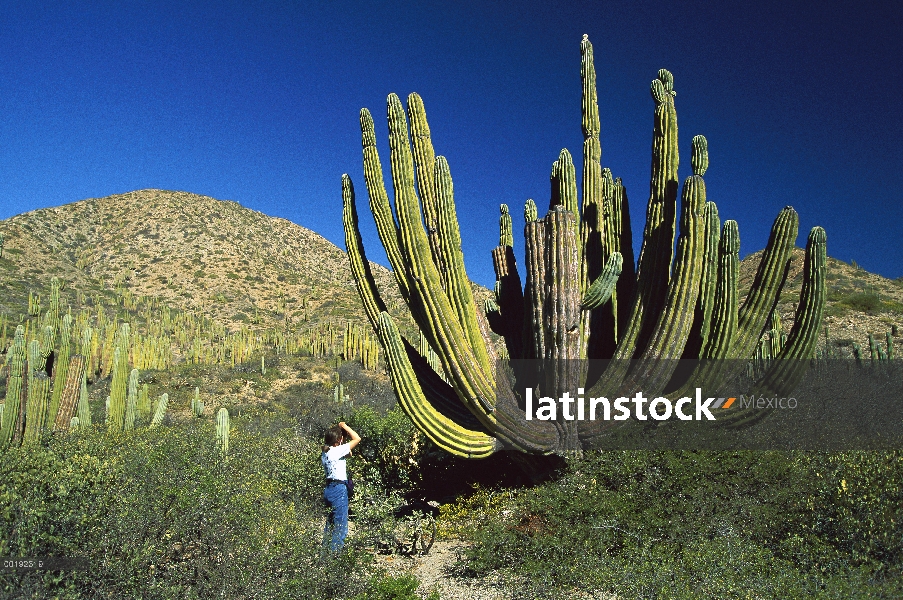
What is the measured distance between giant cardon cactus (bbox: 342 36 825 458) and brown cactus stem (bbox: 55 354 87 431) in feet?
23.3

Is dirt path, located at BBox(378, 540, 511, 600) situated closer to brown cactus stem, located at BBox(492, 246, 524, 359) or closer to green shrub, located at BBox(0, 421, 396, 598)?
green shrub, located at BBox(0, 421, 396, 598)

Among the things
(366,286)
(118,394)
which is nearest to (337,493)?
(366,286)

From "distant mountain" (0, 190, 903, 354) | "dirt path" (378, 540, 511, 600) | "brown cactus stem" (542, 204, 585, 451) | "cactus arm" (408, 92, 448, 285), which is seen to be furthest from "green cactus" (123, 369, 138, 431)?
"distant mountain" (0, 190, 903, 354)

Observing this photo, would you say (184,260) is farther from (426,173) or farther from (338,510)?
(338,510)

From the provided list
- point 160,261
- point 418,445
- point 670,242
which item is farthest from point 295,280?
point 670,242

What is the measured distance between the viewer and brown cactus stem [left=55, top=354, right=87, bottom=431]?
10398 millimetres

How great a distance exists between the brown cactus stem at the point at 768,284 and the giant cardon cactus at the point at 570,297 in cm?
1

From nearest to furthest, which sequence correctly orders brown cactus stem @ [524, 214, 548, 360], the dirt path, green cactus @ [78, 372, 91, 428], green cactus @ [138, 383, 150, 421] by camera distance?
the dirt path, brown cactus stem @ [524, 214, 548, 360], green cactus @ [78, 372, 91, 428], green cactus @ [138, 383, 150, 421]

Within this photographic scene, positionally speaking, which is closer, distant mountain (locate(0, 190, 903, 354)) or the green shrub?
the green shrub

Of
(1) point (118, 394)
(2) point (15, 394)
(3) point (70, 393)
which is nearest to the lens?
(2) point (15, 394)

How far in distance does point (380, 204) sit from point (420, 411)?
2561 mm

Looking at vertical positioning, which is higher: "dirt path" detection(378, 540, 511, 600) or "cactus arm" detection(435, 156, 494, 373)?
"cactus arm" detection(435, 156, 494, 373)

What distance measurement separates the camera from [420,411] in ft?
20.8

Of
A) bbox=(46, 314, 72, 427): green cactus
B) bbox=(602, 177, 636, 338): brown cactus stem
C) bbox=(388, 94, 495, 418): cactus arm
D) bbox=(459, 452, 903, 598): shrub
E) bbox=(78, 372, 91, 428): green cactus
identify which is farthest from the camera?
bbox=(78, 372, 91, 428): green cactus
